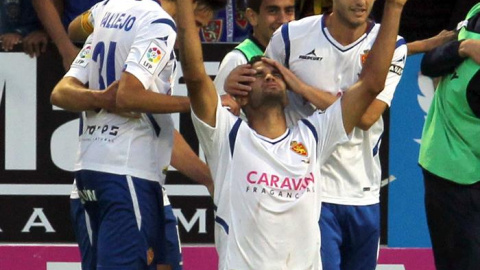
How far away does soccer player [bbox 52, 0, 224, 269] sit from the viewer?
642 cm

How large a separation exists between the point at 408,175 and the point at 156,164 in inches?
93.4

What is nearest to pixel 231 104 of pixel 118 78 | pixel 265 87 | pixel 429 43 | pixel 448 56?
pixel 265 87

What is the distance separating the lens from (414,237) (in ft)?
27.7

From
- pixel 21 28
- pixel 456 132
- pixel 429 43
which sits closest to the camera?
pixel 456 132

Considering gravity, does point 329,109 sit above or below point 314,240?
above

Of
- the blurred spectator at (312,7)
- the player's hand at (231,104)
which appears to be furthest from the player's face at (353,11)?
the blurred spectator at (312,7)

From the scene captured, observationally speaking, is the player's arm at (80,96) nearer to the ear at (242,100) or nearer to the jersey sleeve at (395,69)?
the ear at (242,100)

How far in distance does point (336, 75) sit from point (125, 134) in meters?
1.08

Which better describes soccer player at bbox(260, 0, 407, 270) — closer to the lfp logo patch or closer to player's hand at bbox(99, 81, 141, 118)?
the lfp logo patch

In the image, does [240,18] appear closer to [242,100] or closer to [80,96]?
[80,96]

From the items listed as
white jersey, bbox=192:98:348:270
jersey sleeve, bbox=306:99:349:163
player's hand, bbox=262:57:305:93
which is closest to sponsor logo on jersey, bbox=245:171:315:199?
white jersey, bbox=192:98:348:270

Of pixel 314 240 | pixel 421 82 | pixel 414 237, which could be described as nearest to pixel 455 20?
pixel 421 82

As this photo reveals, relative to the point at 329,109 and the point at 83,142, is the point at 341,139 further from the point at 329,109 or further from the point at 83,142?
the point at 83,142

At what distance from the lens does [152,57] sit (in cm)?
636
